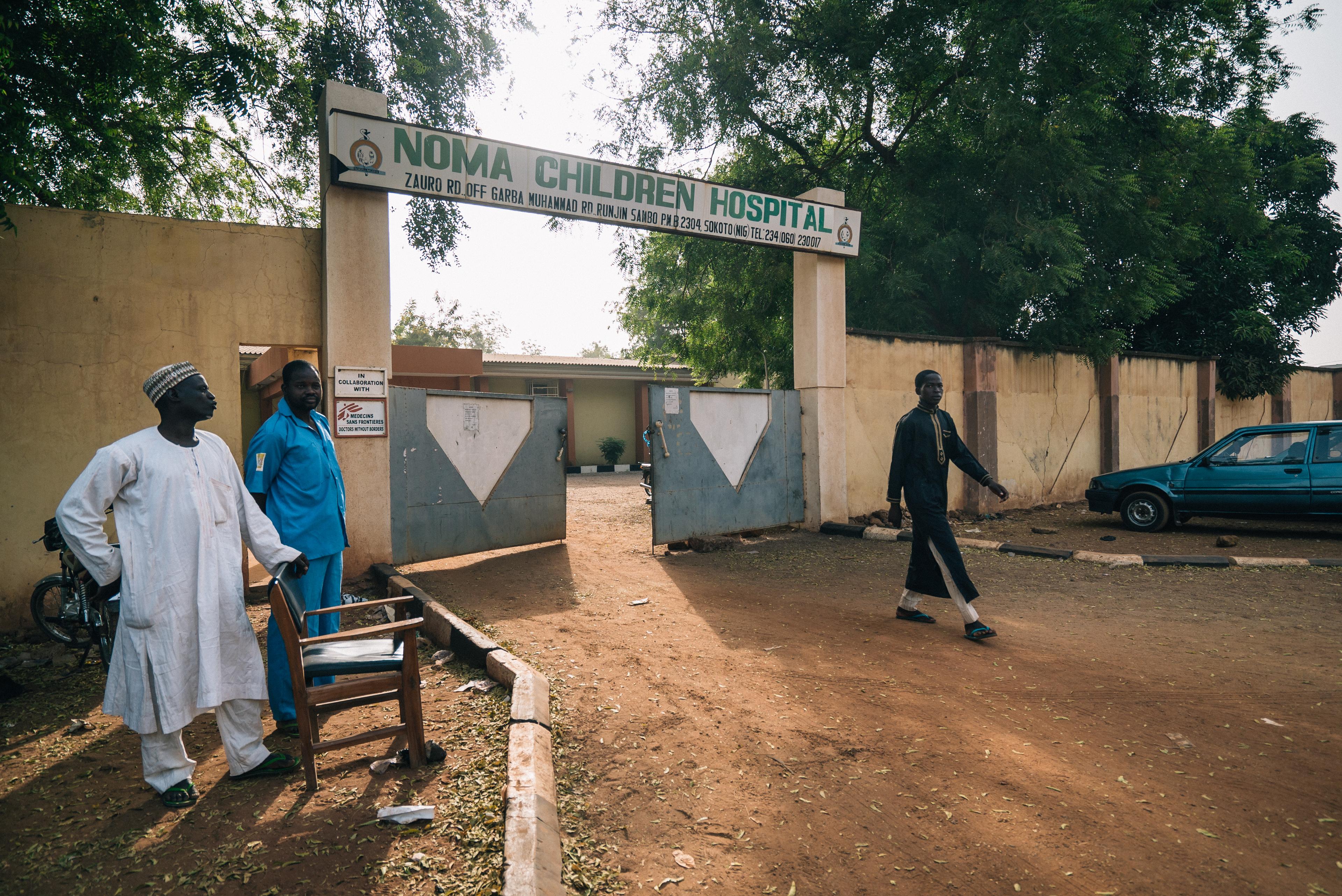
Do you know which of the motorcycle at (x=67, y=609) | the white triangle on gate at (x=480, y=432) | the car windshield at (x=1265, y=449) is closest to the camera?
the motorcycle at (x=67, y=609)

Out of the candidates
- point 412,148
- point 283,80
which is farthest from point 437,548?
point 283,80

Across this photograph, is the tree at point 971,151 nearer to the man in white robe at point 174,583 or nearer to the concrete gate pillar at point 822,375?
the concrete gate pillar at point 822,375

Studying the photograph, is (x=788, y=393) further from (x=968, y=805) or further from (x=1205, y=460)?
(x=968, y=805)

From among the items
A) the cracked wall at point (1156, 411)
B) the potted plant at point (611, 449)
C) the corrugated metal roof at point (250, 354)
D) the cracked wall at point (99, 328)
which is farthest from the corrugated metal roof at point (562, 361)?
the cracked wall at point (99, 328)

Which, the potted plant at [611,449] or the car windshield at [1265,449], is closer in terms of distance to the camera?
the car windshield at [1265,449]

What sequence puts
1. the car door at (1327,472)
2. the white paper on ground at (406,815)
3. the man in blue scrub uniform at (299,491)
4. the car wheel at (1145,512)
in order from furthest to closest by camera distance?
1. the car wheel at (1145,512)
2. the car door at (1327,472)
3. the man in blue scrub uniform at (299,491)
4. the white paper on ground at (406,815)

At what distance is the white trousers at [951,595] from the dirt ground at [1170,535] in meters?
4.11

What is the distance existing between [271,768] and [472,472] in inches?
200

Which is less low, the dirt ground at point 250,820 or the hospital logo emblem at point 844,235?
the hospital logo emblem at point 844,235

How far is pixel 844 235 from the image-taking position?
34.9 ft

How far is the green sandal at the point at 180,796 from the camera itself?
3.22 meters

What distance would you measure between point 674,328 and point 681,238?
2266 millimetres

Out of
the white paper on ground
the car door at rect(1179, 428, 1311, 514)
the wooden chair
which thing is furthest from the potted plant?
the white paper on ground

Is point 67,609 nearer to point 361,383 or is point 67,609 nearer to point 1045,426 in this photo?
point 361,383
